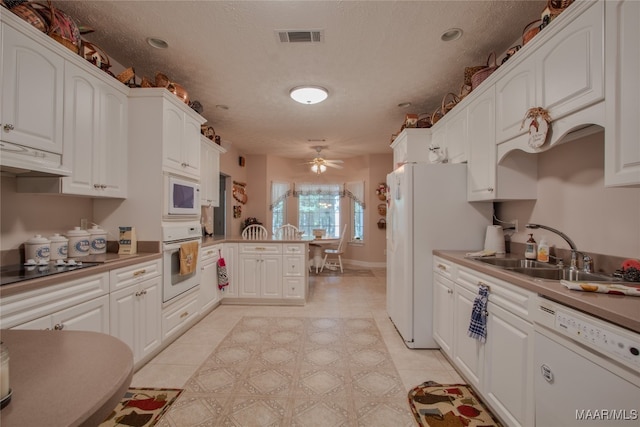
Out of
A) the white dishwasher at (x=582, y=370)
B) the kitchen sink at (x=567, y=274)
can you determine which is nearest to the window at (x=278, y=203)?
the kitchen sink at (x=567, y=274)

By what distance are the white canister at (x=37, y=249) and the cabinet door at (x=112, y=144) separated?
49 centimetres

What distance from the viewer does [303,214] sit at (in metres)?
6.95

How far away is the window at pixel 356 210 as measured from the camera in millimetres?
6680

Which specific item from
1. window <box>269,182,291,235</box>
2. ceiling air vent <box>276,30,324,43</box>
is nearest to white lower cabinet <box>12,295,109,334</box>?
ceiling air vent <box>276,30,324,43</box>

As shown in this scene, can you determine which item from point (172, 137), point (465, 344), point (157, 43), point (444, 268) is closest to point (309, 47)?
point (157, 43)

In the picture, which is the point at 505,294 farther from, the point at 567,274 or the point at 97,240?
Answer: the point at 97,240

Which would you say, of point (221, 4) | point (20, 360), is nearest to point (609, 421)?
point (20, 360)

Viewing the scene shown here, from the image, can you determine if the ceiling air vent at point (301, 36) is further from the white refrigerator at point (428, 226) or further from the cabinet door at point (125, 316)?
the cabinet door at point (125, 316)

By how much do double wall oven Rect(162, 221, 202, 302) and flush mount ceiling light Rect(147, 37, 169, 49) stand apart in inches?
60.1

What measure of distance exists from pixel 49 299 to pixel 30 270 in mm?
287

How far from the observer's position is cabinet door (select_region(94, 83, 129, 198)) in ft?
6.95

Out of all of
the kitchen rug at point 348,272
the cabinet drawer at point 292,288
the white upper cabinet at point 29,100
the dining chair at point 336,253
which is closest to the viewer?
the white upper cabinet at point 29,100

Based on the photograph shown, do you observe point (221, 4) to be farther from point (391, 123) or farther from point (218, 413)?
point (391, 123)

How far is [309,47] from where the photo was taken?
7.81ft
